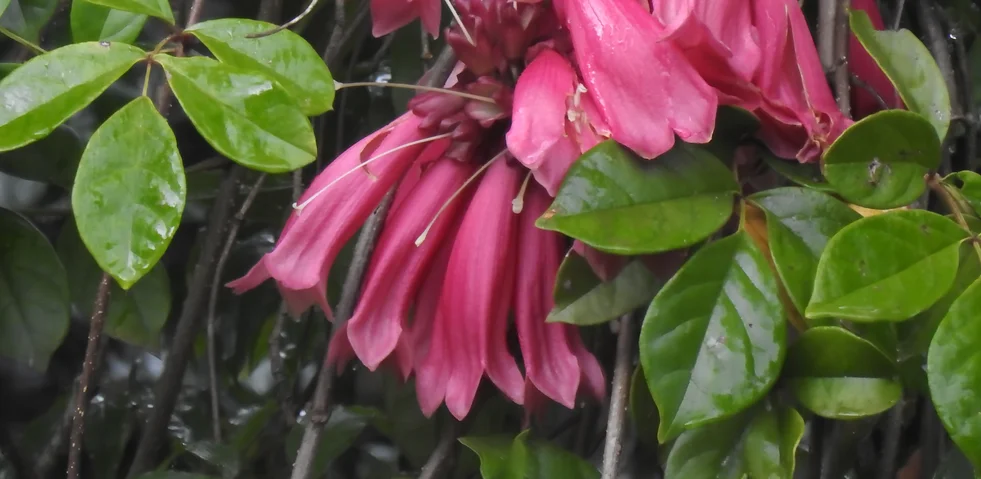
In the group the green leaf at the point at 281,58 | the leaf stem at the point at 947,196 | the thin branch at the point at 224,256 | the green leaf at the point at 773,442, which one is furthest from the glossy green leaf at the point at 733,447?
the thin branch at the point at 224,256

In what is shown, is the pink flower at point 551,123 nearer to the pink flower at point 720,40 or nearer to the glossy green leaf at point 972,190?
the pink flower at point 720,40

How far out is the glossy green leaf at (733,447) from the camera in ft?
1.18

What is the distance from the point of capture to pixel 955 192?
363mm

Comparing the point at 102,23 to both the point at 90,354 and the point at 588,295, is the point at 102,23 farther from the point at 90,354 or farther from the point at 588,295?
the point at 588,295

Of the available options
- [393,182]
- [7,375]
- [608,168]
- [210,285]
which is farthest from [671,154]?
[7,375]

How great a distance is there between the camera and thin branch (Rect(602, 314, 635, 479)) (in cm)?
35

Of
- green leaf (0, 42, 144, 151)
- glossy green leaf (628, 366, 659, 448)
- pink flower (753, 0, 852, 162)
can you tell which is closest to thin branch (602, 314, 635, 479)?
glossy green leaf (628, 366, 659, 448)

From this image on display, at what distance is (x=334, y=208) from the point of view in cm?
42

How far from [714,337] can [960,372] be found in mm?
85

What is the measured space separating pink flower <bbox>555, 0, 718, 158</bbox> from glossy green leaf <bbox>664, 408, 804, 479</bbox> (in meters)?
0.13

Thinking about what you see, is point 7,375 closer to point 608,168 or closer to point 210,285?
point 210,285

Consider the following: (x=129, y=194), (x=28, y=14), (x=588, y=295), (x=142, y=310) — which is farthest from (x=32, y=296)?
(x=588, y=295)

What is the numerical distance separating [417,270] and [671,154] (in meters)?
0.13

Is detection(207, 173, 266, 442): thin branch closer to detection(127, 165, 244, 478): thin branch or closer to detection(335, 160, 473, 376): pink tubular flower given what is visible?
detection(127, 165, 244, 478): thin branch
